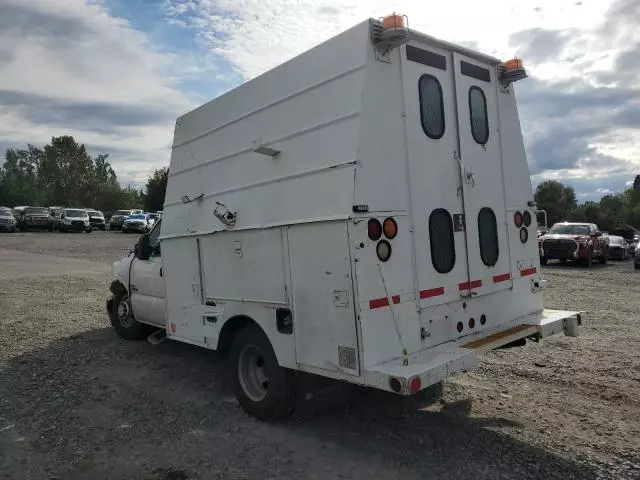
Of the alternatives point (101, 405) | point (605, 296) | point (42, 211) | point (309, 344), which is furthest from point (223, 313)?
point (42, 211)

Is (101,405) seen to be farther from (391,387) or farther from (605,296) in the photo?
(605,296)

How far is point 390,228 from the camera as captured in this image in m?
4.22

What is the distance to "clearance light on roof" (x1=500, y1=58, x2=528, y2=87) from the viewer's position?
18.1 ft

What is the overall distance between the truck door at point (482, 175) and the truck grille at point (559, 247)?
686 inches

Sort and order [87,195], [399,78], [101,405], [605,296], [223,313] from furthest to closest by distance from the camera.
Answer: [87,195] → [605,296] → [101,405] → [223,313] → [399,78]

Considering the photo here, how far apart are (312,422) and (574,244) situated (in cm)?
1875

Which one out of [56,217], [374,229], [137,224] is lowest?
[374,229]

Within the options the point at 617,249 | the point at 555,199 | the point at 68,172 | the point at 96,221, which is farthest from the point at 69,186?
the point at 617,249

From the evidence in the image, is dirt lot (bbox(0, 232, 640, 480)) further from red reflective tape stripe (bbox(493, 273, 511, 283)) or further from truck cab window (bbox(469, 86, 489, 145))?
truck cab window (bbox(469, 86, 489, 145))

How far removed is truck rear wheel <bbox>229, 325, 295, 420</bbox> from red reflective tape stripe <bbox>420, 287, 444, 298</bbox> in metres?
1.33

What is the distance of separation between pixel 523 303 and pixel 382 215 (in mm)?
2239

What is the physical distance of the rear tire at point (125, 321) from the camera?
26.7ft

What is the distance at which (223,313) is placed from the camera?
533cm

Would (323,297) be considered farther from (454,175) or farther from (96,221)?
(96,221)
